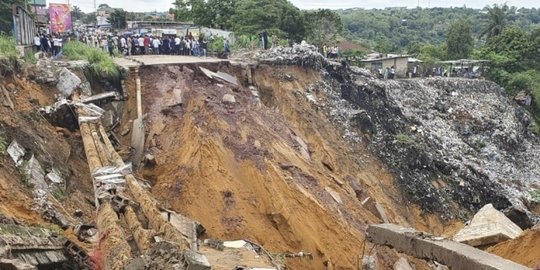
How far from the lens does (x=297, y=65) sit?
21.7m

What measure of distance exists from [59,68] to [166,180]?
470 centimetres

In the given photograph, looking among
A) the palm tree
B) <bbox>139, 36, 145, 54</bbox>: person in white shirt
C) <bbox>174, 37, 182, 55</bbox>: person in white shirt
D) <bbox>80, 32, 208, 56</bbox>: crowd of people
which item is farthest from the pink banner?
the palm tree

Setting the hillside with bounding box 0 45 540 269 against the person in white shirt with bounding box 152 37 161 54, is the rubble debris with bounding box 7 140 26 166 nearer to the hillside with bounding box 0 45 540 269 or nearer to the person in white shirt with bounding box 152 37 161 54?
the hillside with bounding box 0 45 540 269

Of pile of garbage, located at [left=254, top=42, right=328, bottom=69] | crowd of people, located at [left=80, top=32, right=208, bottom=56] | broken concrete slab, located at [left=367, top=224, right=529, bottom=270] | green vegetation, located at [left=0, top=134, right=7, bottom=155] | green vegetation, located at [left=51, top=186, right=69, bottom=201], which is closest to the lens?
broken concrete slab, located at [left=367, top=224, right=529, bottom=270]

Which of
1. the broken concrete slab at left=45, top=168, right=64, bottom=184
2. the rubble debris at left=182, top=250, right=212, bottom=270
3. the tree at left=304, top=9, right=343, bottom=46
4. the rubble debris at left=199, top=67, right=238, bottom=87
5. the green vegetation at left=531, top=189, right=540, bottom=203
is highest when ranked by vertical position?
the tree at left=304, top=9, right=343, bottom=46

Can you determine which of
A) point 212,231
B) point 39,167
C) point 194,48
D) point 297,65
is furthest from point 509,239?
point 194,48

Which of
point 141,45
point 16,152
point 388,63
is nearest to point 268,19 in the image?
point 388,63

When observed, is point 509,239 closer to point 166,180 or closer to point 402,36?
point 166,180

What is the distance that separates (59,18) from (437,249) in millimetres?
20374

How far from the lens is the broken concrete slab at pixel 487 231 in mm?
12000

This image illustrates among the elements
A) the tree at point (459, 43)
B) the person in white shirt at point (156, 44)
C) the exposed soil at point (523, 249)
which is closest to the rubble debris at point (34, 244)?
the exposed soil at point (523, 249)

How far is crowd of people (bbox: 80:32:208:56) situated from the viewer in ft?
71.0

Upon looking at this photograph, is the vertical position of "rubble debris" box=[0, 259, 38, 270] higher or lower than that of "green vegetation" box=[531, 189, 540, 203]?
higher

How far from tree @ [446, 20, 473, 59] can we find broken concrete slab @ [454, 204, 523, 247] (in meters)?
31.9
